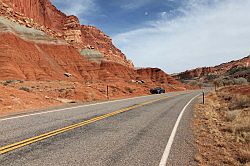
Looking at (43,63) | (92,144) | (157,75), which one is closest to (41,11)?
(43,63)

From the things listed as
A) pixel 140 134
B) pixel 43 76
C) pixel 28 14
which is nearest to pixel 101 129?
pixel 140 134

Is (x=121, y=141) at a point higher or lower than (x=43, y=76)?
lower

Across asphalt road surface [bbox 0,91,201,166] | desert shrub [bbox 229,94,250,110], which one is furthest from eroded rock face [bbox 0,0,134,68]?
asphalt road surface [bbox 0,91,201,166]

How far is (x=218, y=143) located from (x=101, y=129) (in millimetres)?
3938

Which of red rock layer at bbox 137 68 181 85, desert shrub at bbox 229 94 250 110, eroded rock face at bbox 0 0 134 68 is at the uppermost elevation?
eroded rock face at bbox 0 0 134 68

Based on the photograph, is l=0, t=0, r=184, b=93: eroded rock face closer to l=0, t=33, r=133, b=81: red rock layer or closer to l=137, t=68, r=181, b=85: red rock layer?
l=0, t=33, r=133, b=81: red rock layer

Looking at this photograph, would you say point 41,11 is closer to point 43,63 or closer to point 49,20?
point 49,20

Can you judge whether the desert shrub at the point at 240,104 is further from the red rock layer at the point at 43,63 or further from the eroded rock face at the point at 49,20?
the eroded rock face at the point at 49,20

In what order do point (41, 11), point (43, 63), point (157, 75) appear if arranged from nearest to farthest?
point (43, 63) < point (41, 11) < point (157, 75)

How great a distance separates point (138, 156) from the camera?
20.3 feet

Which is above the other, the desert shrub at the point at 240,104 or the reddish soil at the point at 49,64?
the reddish soil at the point at 49,64

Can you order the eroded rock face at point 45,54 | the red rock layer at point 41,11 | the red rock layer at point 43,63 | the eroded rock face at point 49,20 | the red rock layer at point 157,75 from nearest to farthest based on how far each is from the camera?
the red rock layer at point 43,63 < the eroded rock face at point 45,54 < the eroded rock face at point 49,20 < the red rock layer at point 41,11 < the red rock layer at point 157,75

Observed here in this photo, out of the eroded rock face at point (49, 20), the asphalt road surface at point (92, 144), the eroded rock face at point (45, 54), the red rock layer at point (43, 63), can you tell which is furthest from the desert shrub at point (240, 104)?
the eroded rock face at point (49, 20)

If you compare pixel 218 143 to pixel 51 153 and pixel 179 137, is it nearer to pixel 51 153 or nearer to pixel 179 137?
pixel 179 137
